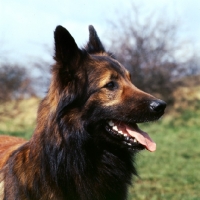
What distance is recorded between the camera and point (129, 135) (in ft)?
12.8

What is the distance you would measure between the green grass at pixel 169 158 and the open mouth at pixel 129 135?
0.69 meters

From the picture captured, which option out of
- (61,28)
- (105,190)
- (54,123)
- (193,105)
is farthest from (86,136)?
(193,105)

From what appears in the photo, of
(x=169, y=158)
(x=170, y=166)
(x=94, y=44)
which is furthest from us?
(x=169, y=158)

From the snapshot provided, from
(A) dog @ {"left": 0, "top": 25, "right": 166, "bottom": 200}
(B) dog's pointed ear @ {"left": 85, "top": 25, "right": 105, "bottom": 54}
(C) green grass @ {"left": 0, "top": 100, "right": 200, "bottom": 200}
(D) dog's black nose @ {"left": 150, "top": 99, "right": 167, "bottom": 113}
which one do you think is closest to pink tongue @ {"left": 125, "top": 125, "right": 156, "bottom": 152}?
(A) dog @ {"left": 0, "top": 25, "right": 166, "bottom": 200}

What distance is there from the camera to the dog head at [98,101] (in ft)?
12.6

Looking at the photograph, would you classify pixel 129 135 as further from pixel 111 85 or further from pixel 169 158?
pixel 169 158

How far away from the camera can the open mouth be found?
3.86m

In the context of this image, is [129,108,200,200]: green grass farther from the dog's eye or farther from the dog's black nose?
the dog's eye

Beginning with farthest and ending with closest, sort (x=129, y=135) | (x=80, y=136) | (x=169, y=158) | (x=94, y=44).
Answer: (x=169, y=158) < (x=94, y=44) < (x=129, y=135) < (x=80, y=136)

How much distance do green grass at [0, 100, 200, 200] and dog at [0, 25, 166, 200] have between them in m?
0.71

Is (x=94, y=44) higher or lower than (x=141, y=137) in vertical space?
higher

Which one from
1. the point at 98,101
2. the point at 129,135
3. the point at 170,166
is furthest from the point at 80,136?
the point at 170,166

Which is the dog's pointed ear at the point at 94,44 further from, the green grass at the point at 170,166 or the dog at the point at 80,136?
the green grass at the point at 170,166

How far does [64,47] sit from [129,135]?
112 centimetres
